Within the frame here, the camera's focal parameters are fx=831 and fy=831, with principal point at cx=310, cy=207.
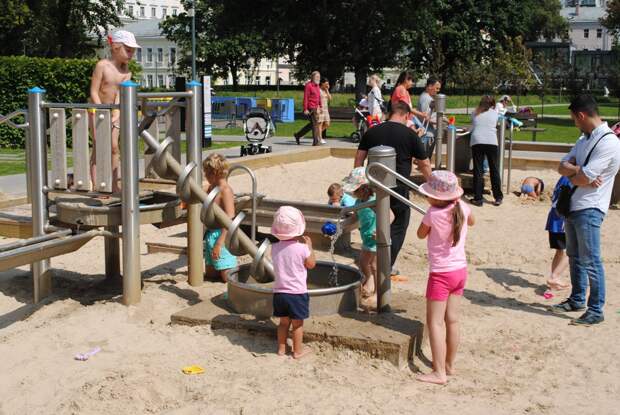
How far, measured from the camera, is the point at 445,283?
5121 millimetres

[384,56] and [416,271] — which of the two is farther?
[384,56]

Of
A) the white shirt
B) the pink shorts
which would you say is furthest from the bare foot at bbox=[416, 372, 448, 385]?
the white shirt

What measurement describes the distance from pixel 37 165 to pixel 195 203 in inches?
52.8

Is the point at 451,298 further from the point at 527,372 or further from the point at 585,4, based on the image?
the point at 585,4

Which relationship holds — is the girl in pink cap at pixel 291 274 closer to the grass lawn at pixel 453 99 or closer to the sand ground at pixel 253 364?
the sand ground at pixel 253 364

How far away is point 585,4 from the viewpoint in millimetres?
143375

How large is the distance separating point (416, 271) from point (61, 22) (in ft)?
141

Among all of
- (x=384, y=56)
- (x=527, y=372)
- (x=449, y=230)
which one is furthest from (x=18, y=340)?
(x=384, y=56)

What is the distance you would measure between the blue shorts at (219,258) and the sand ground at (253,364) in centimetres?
20

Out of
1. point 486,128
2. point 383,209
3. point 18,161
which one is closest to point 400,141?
point 383,209

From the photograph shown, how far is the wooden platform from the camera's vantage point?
536 cm

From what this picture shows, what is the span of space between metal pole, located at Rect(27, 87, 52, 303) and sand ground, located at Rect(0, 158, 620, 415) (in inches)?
23.7

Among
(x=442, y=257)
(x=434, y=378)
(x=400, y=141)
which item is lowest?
(x=434, y=378)

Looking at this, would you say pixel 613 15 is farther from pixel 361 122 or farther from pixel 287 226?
pixel 287 226
